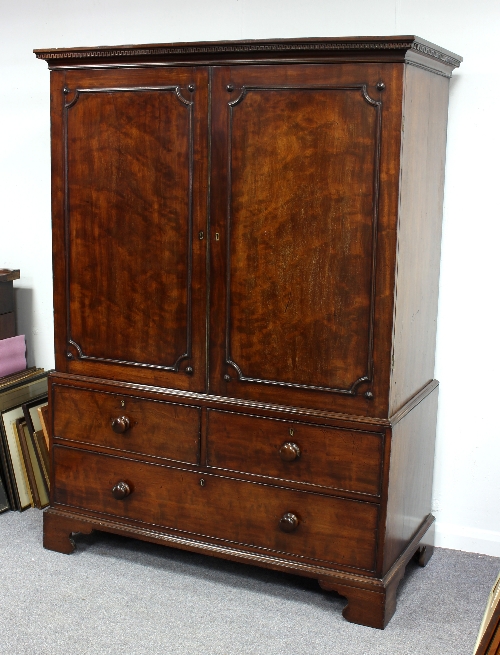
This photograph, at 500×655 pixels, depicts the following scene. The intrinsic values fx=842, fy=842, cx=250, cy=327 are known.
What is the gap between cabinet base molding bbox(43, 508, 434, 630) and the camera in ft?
8.46

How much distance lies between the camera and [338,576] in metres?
2.61

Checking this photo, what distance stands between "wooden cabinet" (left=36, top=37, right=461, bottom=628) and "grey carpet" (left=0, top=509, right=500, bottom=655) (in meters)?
0.12

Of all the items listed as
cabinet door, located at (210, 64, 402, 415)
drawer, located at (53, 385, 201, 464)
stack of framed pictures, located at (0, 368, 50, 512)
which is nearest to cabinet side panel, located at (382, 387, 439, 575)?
cabinet door, located at (210, 64, 402, 415)

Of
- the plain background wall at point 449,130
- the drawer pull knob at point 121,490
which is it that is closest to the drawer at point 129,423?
the drawer pull knob at point 121,490

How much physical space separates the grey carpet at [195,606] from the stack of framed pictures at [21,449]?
0.25 m

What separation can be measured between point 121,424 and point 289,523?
66cm

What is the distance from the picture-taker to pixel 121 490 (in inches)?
113

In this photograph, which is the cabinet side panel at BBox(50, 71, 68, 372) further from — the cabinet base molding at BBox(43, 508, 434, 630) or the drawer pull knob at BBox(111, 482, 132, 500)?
the cabinet base molding at BBox(43, 508, 434, 630)

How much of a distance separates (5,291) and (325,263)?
159 centimetres

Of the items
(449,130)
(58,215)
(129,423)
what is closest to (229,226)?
(58,215)

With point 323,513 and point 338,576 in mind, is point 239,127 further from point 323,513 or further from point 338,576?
point 338,576

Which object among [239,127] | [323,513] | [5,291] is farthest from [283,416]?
[5,291]

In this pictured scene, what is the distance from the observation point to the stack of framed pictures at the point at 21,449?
3312 millimetres

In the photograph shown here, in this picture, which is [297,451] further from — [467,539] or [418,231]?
[467,539]
